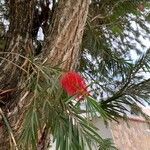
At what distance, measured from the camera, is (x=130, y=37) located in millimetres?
5078

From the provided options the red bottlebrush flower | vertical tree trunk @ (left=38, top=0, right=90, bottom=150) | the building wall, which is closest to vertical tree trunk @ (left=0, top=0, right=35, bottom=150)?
vertical tree trunk @ (left=38, top=0, right=90, bottom=150)

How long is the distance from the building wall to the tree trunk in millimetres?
6139

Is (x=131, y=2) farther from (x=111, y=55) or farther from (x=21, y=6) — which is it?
(x=21, y=6)

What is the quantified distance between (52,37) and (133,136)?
23.2 ft

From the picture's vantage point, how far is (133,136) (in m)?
9.12

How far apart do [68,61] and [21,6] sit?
1.69 ft

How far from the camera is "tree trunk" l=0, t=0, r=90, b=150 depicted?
2.27 m

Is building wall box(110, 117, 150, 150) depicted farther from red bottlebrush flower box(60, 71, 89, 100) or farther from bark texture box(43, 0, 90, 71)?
red bottlebrush flower box(60, 71, 89, 100)

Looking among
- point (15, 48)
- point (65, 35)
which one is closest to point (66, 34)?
point (65, 35)

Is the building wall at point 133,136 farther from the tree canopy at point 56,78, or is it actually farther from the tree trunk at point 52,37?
the tree trunk at point 52,37

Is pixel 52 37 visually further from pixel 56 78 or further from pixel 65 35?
pixel 56 78

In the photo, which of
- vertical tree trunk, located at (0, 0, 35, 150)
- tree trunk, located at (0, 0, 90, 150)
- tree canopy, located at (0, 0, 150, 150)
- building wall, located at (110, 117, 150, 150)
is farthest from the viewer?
building wall, located at (110, 117, 150, 150)

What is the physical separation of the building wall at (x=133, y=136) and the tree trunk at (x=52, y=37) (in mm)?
6139

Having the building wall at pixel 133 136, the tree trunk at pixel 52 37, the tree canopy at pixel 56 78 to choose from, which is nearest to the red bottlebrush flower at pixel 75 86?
the tree canopy at pixel 56 78
